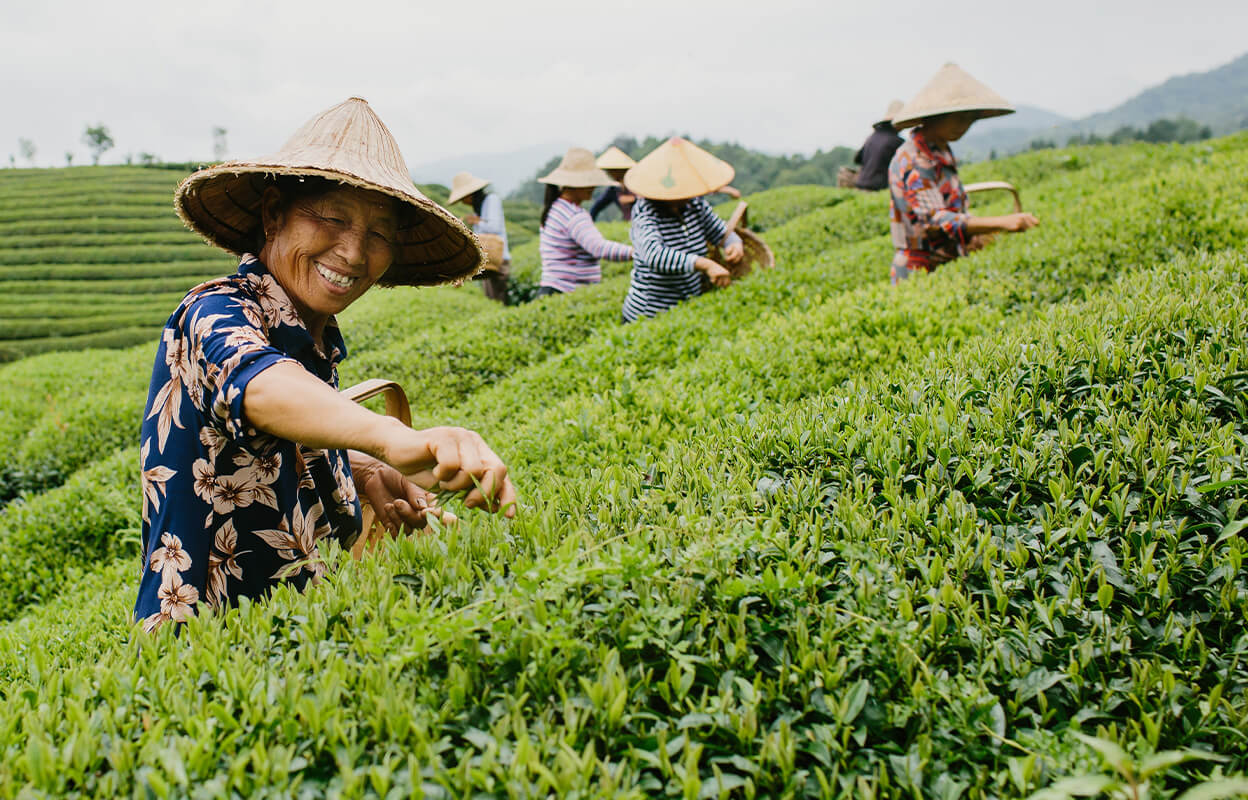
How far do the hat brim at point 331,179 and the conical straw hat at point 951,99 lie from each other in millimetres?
4009

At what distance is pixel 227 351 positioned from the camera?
1797 millimetres

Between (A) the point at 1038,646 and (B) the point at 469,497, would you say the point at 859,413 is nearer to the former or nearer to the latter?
(A) the point at 1038,646

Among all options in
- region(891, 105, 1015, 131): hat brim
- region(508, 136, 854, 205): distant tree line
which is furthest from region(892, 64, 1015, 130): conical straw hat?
region(508, 136, 854, 205): distant tree line

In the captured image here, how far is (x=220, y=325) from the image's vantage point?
6.14 feet

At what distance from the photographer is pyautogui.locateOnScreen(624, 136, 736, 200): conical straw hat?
5.93 meters

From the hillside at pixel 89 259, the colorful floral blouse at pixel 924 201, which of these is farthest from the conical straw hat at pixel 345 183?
the hillside at pixel 89 259

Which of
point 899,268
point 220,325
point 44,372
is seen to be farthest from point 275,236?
point 44,372

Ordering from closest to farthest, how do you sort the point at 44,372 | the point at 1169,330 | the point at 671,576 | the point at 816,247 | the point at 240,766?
1. the point at 240,766
2. the point at 671,576
3. the point at 1169,330
4. the point at 816,247
5. the point at 44,372

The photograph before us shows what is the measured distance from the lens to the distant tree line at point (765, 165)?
53.9 meters

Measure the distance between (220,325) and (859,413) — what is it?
6.68ft

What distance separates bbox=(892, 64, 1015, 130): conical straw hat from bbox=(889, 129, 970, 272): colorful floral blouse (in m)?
0.15

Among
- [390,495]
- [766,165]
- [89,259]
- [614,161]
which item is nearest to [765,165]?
[766,165]

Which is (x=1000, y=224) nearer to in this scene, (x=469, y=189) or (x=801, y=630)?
(x=801, y=630)

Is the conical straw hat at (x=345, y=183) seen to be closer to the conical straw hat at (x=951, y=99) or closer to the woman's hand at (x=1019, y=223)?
the conical straw hat at (x=951, y=99)
